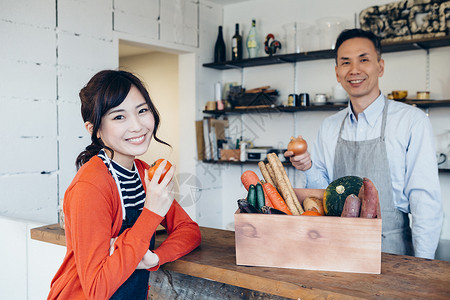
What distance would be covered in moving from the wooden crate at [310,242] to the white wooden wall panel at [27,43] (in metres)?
2.40

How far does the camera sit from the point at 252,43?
4215 millimetres

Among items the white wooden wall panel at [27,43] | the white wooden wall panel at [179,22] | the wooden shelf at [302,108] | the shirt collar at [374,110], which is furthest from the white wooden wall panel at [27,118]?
the shirt collar at [374,110]

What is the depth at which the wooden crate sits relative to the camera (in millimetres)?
1035

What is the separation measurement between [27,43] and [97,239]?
2.35 meters

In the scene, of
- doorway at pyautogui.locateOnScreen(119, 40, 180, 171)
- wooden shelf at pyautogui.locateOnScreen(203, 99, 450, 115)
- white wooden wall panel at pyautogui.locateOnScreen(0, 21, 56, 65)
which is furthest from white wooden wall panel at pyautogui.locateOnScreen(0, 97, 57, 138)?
doorway at pyautogui.locateOnScreen(119, 40, 180, 171)

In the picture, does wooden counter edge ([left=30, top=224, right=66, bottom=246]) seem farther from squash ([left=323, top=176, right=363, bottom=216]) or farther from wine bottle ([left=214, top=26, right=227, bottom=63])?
wine bottle ([left=214, top=26, right=227, bottom=63])

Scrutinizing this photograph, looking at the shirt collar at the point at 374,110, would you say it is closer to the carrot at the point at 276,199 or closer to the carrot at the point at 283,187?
the carrot at the point at 283,187

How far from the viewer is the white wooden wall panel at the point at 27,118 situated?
2.80 m

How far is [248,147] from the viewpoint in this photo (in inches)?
168

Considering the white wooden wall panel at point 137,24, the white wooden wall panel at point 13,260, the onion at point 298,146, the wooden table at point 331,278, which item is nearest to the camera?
the wooden table at point 331,278

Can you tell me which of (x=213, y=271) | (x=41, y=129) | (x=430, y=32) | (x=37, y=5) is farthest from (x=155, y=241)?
(x=430, y=32)

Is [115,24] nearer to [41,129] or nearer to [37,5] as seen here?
[37,5]

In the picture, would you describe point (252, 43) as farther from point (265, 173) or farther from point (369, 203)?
point (369, 203)

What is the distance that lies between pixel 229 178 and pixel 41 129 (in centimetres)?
218
